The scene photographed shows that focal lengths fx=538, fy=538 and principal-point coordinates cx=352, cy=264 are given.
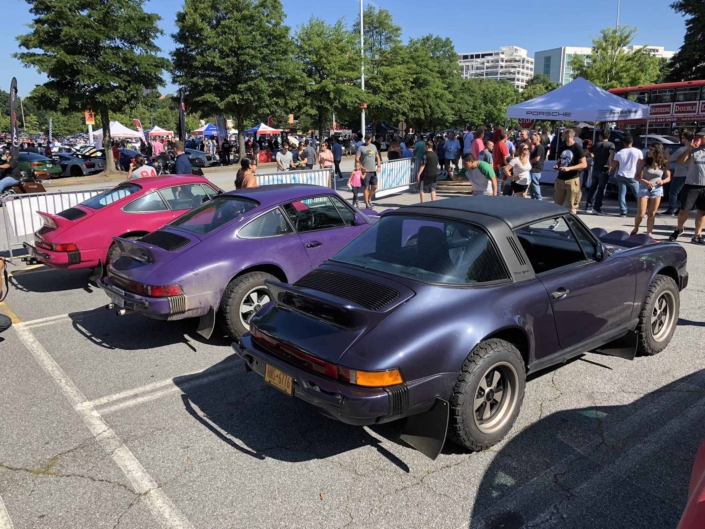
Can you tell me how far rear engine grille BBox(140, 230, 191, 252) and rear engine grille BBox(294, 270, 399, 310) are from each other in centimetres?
201

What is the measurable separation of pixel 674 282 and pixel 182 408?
177 inches

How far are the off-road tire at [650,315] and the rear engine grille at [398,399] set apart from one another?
2.69 m

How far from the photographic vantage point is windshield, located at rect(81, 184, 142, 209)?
7.78 meters

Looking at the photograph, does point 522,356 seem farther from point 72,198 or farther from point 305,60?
point 305,60

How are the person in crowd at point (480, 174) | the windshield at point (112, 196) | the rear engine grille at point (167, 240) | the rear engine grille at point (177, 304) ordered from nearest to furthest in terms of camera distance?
the rear engine grille at point (177, 304) → the rear engine grille at point (167, 240) → the windshield at point (112, 196) → the person in crowd at point (480, 174)

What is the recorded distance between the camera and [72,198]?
994cm

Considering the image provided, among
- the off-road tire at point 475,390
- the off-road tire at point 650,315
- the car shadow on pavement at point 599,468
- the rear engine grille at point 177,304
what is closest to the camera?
the car shadow on pavement at point 599,468

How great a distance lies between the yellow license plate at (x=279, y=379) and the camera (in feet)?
10.8

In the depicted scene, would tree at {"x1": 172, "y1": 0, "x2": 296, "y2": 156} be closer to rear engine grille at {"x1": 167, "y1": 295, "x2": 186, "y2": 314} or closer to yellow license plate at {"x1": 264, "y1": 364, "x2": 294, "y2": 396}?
rear engine grille at {"x1": 167, "y1": 295, "x2": 186, "y2": 314}

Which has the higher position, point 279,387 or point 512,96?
point 512,96

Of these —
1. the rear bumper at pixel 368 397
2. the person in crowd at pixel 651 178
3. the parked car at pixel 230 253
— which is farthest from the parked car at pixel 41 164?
the rear bumper at pixel 368 397

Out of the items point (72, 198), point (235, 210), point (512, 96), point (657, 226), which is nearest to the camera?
point (235, 210)

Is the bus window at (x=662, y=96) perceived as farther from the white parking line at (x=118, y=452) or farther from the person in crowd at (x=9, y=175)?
the white parking line at (x=118, y=452)

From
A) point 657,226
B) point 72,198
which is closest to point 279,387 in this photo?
point 72,198
